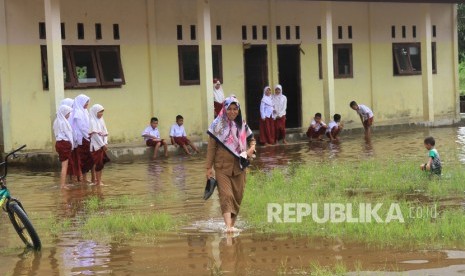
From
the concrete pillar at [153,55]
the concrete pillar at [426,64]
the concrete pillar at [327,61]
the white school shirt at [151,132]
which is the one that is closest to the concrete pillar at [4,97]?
the white school shirt at [151,132]

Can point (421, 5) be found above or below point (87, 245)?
above

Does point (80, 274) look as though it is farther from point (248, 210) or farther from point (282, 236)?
point (248, 210)

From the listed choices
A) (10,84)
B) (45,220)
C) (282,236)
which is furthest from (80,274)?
(10,84)

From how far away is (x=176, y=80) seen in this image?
2191 centimetres

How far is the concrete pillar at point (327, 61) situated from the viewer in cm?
2305

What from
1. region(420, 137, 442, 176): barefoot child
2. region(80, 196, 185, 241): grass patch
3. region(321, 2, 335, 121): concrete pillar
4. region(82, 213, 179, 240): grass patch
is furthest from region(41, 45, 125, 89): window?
region(82, 213, 179, 240): grass patch

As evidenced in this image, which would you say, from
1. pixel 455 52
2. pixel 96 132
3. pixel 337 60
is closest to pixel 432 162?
pixel 96 132

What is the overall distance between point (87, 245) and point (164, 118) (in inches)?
487

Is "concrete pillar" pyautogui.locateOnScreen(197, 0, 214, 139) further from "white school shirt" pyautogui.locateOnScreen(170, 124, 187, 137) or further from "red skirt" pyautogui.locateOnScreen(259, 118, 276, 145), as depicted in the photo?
"red skirt" pyautogui.locateOnScreen(259, 118, 276, 145)

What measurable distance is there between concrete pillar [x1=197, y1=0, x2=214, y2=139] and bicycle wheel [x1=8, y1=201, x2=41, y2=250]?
1144 centimetres

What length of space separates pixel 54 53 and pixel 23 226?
359 inches

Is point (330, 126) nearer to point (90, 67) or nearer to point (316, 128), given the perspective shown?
point (316, 128)

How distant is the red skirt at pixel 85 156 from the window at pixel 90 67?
448 cm

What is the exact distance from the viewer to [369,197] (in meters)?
11.7
